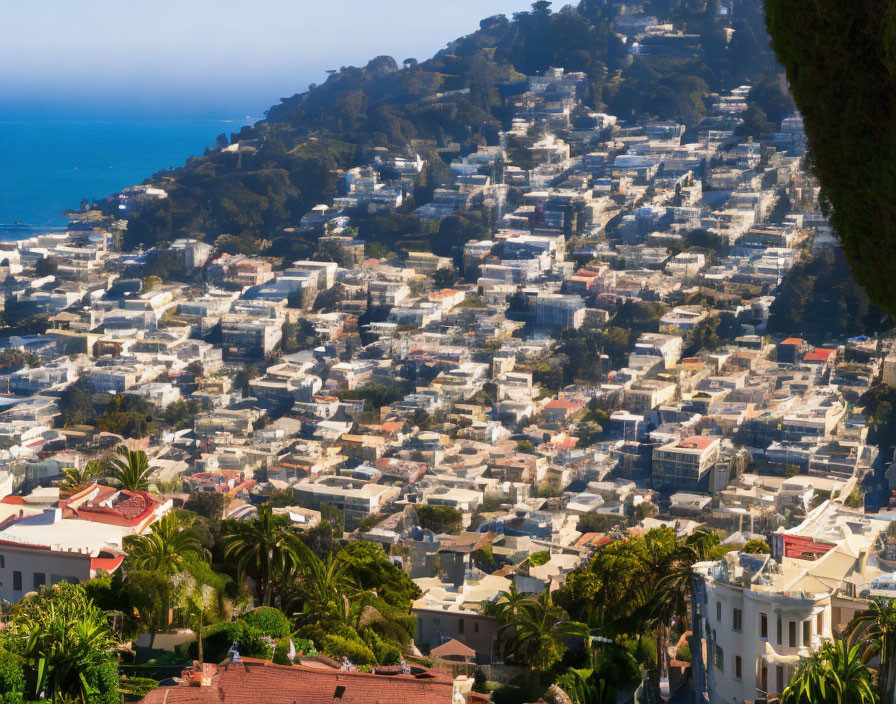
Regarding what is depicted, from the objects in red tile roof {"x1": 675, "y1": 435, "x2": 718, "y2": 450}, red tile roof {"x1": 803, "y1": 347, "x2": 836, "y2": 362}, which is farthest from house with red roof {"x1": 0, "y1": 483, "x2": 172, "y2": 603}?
red tile roof {"x1": 803, "y1": 347, "x2": 836, "y2": 362}

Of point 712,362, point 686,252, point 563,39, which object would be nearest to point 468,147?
point 563,39

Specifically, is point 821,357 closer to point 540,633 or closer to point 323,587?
point 540,633

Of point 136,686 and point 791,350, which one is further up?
point 791,350

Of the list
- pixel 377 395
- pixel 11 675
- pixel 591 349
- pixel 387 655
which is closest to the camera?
pixel 11 675

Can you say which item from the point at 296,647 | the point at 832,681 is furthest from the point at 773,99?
the point at 832,681

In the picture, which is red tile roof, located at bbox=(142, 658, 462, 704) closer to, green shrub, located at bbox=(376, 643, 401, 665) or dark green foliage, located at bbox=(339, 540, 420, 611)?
green shrub, located at bbox=(376, 643, 401, 665)

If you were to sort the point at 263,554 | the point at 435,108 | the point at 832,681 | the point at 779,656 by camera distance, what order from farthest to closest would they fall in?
the point at 435,108
the point at 263,554
the point at 779,656
the point at 832,681
